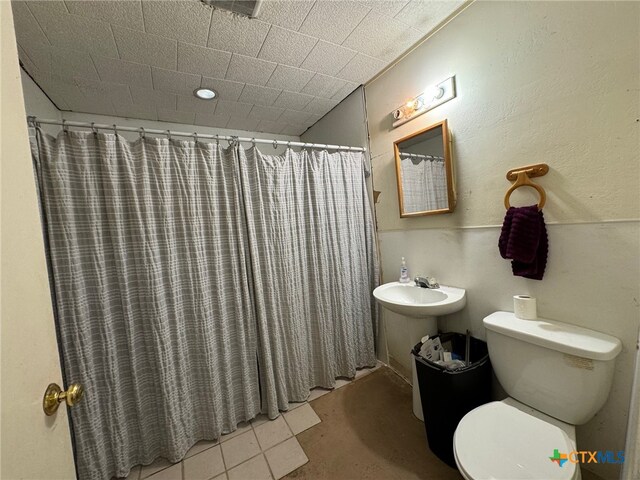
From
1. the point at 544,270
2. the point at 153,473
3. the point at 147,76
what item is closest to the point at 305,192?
the point at 147,76

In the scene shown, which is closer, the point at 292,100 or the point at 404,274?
the point at 404,274

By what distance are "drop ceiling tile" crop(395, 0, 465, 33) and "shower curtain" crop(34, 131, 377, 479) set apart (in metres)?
0.90

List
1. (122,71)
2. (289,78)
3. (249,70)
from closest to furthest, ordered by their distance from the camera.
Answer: (122,71), (249,70), (289,78)

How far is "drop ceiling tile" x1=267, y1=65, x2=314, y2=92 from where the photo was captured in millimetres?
1746

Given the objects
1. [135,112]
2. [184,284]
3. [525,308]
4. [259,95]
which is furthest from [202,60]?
[525,308]

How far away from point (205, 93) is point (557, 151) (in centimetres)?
223

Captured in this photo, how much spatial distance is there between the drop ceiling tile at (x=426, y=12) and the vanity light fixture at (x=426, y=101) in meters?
0.33

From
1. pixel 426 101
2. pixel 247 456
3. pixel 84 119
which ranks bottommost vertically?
pixel 247 456

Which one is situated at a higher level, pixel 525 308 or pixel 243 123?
pixel 243 123

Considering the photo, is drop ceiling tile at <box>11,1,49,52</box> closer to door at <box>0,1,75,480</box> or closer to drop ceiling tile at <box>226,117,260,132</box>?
door at <box>0,1,75,480</box>

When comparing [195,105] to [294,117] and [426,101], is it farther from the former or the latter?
[426,101]

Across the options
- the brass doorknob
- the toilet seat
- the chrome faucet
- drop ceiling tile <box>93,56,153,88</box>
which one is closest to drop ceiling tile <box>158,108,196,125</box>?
drop ceiling tile <box>93,56,153,88</box>

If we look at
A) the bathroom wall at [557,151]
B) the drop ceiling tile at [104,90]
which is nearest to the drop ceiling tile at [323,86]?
the bathroom wall at [557,151]

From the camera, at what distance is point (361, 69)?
181 cm
